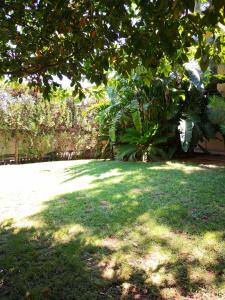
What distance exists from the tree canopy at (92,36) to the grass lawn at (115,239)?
1.81 meters

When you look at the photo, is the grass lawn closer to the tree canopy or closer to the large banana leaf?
the tree canopy

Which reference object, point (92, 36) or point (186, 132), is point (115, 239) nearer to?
point (92, 36)

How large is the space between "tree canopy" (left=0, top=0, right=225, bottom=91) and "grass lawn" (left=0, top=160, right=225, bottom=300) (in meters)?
1.81

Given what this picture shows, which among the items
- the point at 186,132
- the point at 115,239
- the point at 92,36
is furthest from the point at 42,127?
the point at 92,36

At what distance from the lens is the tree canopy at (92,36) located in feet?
8.27

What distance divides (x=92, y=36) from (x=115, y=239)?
2.32 meters

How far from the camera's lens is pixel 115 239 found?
4098 mm

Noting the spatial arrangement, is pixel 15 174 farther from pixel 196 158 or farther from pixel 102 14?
pixel 102 14

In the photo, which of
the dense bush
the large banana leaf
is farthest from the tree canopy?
the dense bush

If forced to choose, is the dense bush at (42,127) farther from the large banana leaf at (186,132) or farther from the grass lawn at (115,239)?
the grass lawn at (115,239)

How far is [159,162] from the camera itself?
958 cm

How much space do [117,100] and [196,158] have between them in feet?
10.6

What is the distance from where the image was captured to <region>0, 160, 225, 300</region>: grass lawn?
308 centimetres

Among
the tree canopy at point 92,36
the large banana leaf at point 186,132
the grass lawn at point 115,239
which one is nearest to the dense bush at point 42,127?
the large banana leaf at point 186,132
